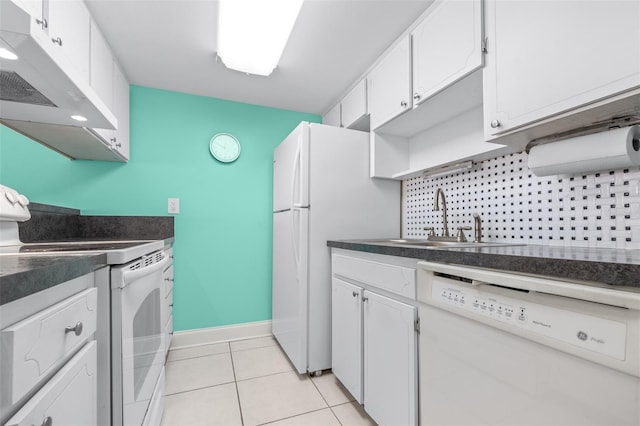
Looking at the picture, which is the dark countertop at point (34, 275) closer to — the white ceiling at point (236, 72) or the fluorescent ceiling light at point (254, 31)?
the fluorescent ceiling light at point (254, 31)

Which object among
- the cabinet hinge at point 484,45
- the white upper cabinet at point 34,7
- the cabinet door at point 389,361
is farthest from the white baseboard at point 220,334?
the cabinet hinge at point 484,45

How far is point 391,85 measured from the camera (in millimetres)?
1807

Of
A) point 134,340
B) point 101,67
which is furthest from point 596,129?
point 101,67

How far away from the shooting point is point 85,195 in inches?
85.6

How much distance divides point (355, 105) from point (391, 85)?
1.61ft

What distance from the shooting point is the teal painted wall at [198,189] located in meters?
2.19

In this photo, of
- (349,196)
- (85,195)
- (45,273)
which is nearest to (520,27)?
(349,196)

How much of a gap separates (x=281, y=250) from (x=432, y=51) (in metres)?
1.69

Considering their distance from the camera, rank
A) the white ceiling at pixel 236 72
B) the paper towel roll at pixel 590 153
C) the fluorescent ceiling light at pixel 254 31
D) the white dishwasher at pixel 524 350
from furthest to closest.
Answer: the white ceiling at pixel 236 72 < the fluorescent ceiling light at pixel 254 31 < the paper towel roll at pixel 590 153 < the white dishwasher at pixel 524 350

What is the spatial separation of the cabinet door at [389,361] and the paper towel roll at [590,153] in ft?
2.68

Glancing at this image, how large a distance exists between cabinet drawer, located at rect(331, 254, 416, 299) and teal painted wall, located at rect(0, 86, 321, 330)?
121cm

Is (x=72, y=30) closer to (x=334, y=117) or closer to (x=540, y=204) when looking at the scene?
(x=334, y=117)

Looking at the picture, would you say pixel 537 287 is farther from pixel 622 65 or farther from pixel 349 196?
pixel 349 196

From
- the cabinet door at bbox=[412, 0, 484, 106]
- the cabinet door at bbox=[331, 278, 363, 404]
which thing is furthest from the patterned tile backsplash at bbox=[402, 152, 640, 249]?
the cabinet door at bbox=[331, 278, 363, 404]
